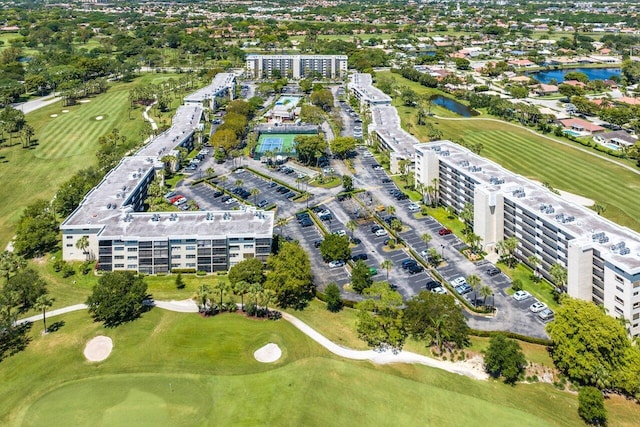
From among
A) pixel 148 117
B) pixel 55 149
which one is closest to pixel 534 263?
pixel 55 149

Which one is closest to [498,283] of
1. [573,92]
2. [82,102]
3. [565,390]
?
[565,390]

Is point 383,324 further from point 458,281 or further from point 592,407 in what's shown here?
point 592,407

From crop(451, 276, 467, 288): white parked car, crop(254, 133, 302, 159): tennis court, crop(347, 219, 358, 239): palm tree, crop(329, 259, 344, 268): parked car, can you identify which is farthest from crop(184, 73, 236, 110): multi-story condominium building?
crop(451, 276, 467, 288): white parked car

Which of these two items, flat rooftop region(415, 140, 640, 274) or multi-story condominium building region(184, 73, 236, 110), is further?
multi-story condominium building region(184, 73, 236, 110)

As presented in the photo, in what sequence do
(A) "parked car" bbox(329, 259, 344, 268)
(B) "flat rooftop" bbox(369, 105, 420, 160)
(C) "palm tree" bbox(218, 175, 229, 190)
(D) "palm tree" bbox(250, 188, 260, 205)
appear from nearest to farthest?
(A) "parked car" bbox(329, 259, 344, 268) < (D) "palm tree" bbox(250, 188, 260, 205) < (C) "palm tree" bbox(218, 175, 229, 190) < (B) "flat rooftop" bbox(369, 105, 420, 160)

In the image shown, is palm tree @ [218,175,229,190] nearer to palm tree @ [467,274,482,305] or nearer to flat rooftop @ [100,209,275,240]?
flat rooftop @ [100,209,275,240]

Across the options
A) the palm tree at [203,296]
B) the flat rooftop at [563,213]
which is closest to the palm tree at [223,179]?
the palm tree at [203,296]

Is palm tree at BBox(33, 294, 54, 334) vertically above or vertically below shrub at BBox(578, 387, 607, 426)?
above

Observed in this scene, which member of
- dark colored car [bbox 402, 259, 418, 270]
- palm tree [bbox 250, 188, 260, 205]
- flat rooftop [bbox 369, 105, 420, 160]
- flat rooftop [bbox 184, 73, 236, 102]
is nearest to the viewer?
dark colored car [bbox 402, 259, 418, 270]
